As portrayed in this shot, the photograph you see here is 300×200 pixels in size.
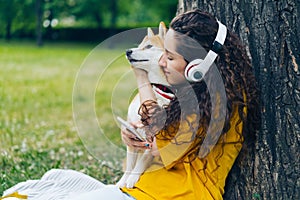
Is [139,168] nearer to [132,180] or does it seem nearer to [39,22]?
[132,180]

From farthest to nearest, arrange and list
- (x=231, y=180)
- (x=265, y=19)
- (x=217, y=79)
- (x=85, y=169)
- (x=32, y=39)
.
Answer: (x=32, y=39)
(x=85, y=169)
(x=231, y=180)
(x=265, y=19)
(x=217, y=79)

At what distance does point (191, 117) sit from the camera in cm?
319

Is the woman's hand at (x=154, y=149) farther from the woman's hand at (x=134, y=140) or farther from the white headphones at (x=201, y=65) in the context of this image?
the white headphones at (x=201, y=65)

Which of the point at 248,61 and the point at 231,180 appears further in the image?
the point at 231,180

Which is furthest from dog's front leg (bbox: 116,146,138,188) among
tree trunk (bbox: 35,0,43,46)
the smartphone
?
tree trunk (bbox: 35,0,43,46)

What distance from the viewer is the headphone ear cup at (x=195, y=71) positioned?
3125mm

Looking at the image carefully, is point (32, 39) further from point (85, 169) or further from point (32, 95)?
point (85, 169)

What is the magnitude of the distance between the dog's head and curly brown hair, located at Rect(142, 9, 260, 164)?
136mm

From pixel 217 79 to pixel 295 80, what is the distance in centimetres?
46

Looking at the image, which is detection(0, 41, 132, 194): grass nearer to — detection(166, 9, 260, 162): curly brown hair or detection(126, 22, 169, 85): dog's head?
detection(126, 22, 169, 85): dog's head

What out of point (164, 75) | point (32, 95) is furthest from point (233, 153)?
point (32, 95)

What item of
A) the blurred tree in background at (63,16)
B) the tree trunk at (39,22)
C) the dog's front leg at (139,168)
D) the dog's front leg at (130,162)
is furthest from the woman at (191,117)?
the blurred tree in background at (63,16)

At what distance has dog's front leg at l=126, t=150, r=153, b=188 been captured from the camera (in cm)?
347

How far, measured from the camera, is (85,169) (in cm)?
543
